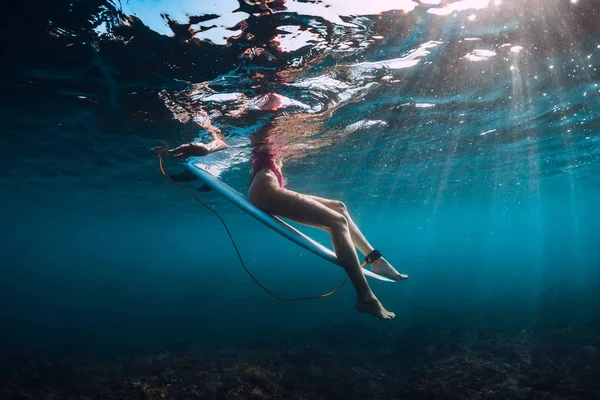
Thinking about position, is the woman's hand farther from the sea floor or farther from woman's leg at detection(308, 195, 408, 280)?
the sea floor

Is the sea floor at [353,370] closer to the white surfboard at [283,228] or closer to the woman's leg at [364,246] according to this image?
the woman's leg at [364,246]

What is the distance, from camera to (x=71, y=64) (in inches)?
283

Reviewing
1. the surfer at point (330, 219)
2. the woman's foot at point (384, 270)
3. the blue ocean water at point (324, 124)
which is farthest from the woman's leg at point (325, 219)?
the blue ocean water at point (324, 124)

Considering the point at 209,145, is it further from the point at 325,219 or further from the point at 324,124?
the point at 325,219

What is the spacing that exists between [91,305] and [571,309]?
4229cm

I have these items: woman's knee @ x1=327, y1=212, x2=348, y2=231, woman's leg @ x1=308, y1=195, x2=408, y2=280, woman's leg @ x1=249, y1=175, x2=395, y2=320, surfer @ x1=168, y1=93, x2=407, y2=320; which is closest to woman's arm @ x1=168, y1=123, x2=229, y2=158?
surfer @ x1=168, y1=93, x2=407, y2=320

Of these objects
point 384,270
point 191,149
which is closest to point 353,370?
point 384,270

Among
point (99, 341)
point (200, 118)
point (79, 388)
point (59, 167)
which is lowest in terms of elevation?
point (99, 341)

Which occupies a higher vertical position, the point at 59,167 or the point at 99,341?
the point at 59,167

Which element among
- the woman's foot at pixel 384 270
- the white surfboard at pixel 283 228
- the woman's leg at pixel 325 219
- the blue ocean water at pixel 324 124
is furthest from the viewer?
the blue ocean water at pixel 324 124

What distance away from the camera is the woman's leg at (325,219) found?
4121 millimetres

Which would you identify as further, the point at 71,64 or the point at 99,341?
the point at 99,341

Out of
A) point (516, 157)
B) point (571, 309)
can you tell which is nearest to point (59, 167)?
point (516, 157)

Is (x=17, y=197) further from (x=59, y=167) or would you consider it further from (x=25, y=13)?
(x=25, y=13)
